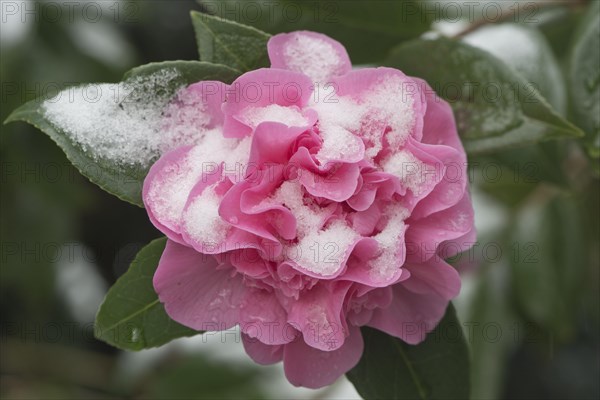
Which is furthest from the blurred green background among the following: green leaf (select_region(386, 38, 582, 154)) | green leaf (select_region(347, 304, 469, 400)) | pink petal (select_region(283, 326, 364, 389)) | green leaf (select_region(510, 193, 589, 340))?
pink petal (select_region(283, 326, 364, 389))

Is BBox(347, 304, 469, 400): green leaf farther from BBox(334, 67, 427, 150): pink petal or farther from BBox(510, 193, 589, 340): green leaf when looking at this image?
BBox(510, 193, 589, 340): green leaf

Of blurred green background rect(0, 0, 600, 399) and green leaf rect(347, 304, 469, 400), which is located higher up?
green leaf rect(347, 304, 469, 400)

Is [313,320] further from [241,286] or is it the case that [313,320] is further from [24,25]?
[24,25]

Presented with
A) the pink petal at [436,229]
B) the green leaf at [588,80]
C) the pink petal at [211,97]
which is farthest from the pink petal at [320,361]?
the green leaf at [588,80]

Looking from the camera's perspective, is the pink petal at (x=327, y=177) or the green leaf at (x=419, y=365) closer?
the pink petal at (x=327, y=177)

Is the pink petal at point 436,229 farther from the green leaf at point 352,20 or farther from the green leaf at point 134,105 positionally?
the green leaf at point 352,20

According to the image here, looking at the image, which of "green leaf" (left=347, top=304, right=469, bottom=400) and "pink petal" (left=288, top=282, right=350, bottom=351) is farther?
"green leaf" (left=347, top=304, right=469, bottom=400)

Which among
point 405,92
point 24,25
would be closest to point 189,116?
point 405,92
